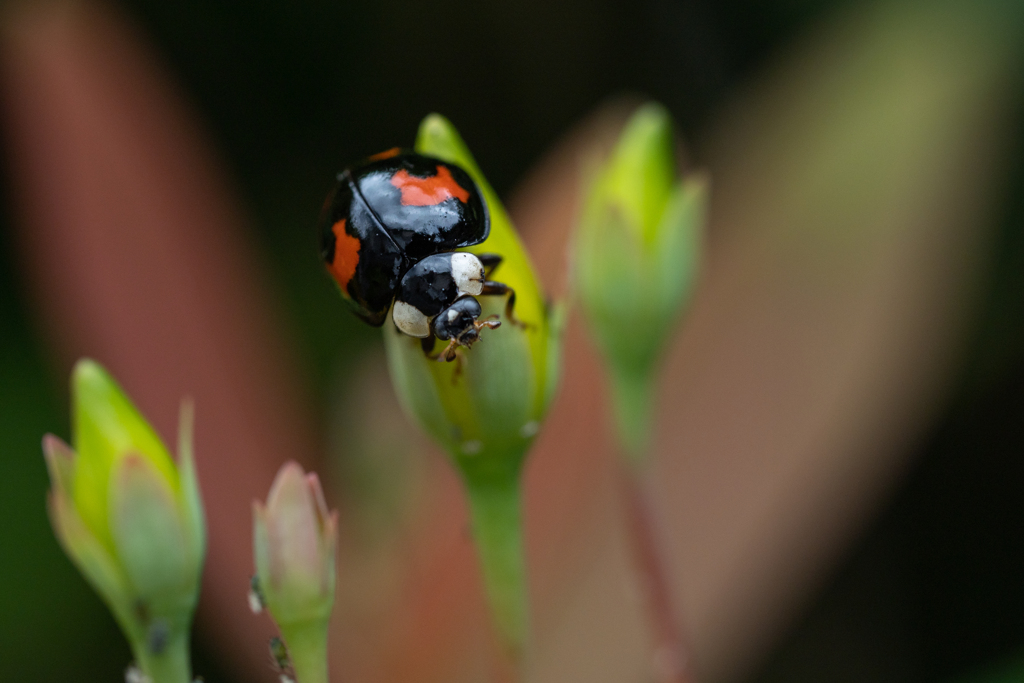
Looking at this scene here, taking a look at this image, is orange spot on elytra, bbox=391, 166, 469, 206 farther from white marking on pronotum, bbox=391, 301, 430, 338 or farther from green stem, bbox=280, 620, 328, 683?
green stem, bbox=280, 620, 328, 683

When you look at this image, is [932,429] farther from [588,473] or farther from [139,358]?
[139,358]

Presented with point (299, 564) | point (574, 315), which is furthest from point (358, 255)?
point (574, 315)

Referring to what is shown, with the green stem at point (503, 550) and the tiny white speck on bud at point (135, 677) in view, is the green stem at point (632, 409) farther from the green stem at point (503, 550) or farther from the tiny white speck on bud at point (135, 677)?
the tiny white speck on bud at point (135, 677)


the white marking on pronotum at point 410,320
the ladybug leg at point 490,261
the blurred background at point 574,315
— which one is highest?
the ladybug leg at point 490,261

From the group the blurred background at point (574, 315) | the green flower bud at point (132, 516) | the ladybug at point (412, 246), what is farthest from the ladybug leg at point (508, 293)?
the blurred background at point (574, 315)

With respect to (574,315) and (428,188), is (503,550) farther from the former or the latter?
(574,315)

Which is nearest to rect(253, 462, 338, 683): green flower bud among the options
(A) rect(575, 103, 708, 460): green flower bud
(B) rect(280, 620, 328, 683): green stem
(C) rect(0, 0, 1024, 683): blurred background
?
(B) rect(280, 620, 328, 683): green stem
